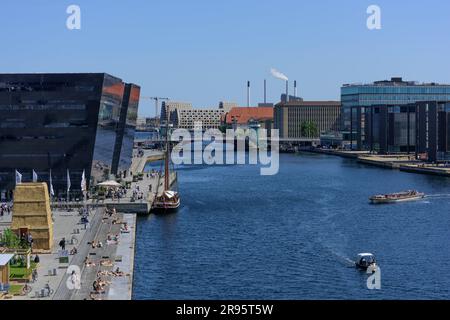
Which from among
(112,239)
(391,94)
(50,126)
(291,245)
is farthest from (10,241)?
(391,94)

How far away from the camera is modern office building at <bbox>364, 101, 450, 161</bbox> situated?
104562mm

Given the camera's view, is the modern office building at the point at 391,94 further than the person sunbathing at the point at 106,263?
Yes

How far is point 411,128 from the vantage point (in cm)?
13200

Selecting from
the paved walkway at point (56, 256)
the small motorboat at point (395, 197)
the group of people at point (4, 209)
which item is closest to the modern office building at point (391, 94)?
the small motorboat at point (395, 197)

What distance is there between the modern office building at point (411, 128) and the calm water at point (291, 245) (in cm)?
2640

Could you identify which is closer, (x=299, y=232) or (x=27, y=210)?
(x=27, y=210)

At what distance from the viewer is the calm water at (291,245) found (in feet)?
102

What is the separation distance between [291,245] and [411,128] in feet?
312

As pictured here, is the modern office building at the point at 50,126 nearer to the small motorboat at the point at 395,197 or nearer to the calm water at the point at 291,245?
the calm water at the point at 291,245

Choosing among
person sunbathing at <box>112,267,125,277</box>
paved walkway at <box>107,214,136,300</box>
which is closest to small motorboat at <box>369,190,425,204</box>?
paved walkway at <box>107,214,136,300</box>
